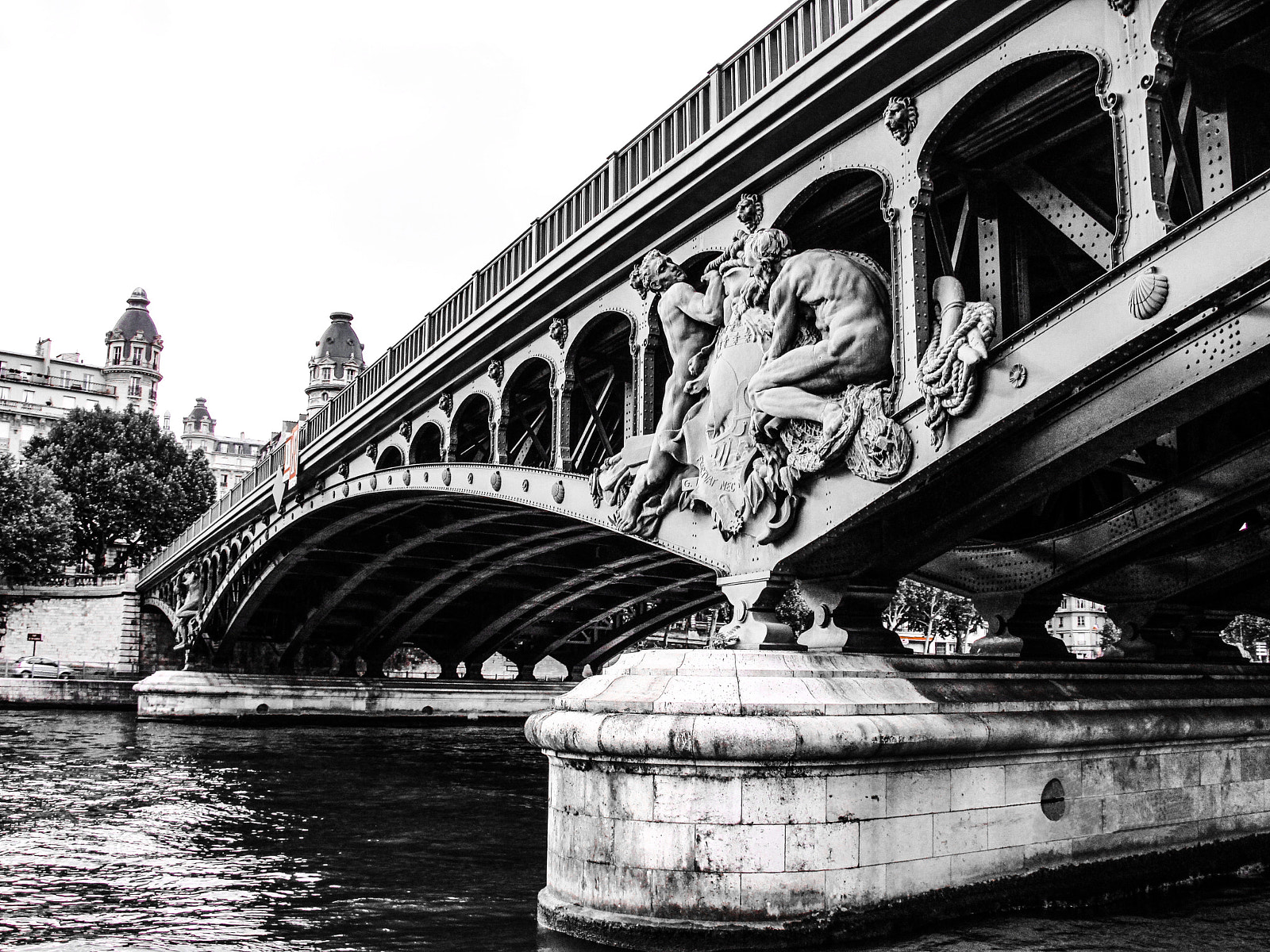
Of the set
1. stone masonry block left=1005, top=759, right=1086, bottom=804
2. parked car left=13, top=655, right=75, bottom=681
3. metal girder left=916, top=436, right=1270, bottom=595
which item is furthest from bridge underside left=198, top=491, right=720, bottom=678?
parked car left=13, top=655, right=75, bottom=681

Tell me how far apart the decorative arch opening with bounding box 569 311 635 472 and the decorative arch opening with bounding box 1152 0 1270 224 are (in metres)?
7.05

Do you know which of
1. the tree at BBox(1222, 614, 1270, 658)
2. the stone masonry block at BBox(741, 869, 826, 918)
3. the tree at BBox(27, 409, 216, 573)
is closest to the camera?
the stone masonry block at BBox(741, 869, 826, 918)

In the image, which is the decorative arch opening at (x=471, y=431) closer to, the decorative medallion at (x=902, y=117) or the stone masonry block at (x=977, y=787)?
the decorative medallion at (x=902, y=117)

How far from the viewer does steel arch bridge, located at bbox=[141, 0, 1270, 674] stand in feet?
25.1

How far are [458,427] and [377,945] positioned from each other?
1329 cm

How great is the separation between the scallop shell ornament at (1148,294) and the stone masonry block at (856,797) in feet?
11.6

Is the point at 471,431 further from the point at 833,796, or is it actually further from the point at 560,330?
the point at 833,796

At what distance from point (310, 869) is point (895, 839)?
6.27 metres

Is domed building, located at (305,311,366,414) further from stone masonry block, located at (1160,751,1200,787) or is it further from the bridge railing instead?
stone masonry block, located at (1160,751,1200,787)

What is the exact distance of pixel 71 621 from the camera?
52250 millimetres

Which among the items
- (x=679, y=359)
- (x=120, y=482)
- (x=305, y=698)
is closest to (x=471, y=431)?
(x=679, y=359)

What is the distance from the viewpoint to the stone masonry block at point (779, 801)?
8.02 metres

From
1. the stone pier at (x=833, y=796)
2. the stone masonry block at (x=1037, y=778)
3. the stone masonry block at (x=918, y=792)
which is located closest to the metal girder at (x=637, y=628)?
the stone pier at (x=833, y=796)

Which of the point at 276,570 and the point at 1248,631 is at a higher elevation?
the point at 276,570
